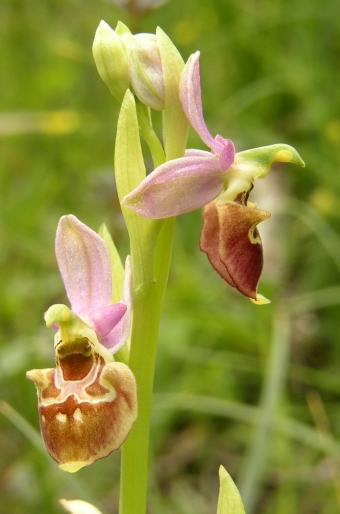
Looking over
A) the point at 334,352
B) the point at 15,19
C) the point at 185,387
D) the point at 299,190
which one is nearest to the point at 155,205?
the point at 185,387

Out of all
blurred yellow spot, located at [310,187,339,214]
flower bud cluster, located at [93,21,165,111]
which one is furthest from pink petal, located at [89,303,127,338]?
blurred yellow spot, located at [310,187,339,214]

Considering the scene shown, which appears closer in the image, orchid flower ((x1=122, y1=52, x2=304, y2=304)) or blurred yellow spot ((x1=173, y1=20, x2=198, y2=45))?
orchid flower ((x1=122, y1=52, x2=304, y2=304))

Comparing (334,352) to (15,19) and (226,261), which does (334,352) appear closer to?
(226,261)

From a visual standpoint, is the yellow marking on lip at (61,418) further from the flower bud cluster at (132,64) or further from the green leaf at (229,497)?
the flower bud cluster at (132,64)

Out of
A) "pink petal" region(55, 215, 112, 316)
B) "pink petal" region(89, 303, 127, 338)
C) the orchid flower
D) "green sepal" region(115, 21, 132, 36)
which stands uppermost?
"green sepal" region(115, 21, 132, 36)

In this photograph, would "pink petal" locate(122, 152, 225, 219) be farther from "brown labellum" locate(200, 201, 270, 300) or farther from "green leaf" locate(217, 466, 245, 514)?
"green leaf" locate(217, 466, 245, 514)

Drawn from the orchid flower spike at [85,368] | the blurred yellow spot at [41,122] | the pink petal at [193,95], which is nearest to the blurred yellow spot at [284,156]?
the pink petal at [193,95]

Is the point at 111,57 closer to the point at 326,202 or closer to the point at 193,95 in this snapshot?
the point at 193,95
